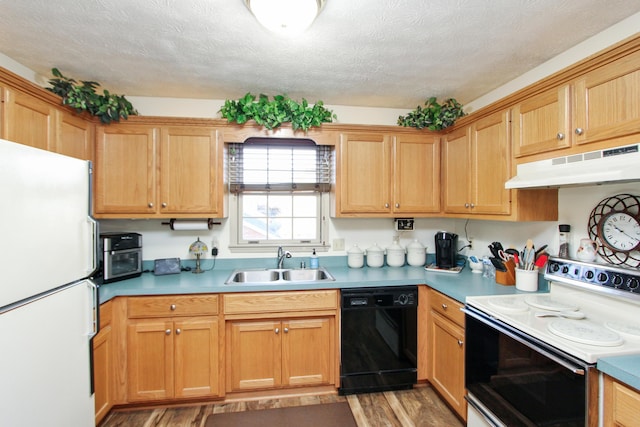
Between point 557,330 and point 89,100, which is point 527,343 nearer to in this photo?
point 557,330

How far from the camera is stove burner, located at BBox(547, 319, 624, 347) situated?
1196 mm

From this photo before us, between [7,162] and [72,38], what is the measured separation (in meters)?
1.16

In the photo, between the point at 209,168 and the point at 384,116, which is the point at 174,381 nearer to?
the point at 209,168

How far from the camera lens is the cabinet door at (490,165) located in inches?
75.8

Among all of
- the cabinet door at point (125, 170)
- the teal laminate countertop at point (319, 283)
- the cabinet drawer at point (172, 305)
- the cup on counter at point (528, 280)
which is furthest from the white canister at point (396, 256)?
the cabinet door at point (125, 170)

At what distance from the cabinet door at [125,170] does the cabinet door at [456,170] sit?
245 cm

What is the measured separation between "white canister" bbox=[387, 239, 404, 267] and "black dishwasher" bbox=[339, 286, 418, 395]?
0.49 meters

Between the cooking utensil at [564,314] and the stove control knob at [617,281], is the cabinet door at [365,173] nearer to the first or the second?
the cooking utensil at [564,314]

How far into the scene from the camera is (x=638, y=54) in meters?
1.26

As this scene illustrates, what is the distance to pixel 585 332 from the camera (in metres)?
1.29

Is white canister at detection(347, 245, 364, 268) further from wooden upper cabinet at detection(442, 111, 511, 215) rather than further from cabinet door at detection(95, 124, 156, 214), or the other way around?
cabinet door at detection(95, 124, 156, 214)

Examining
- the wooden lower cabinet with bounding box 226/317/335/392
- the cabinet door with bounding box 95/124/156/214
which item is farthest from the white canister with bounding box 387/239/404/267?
the cabinet door with bounding box 95/124/156/214

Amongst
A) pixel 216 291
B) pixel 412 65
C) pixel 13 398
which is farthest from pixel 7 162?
pixel 412 65

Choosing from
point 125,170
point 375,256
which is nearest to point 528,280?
point 375,256
